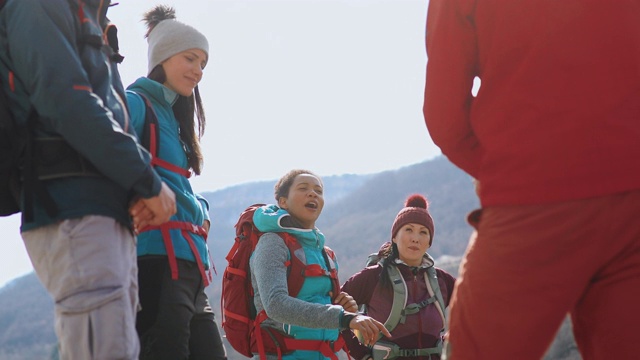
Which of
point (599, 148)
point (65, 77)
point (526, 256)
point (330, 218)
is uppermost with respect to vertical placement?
point (65, 77)

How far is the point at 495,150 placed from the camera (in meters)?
2.79

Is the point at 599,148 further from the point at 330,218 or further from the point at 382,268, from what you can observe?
the point at 330,218

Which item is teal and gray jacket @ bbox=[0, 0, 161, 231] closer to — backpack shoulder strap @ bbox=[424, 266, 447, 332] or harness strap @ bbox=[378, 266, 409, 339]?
harness strap @ bbox=[378, 266, 409, 339]

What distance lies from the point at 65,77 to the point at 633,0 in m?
1.97

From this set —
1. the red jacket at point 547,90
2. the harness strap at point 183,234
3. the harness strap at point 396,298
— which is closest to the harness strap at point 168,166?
the harness strap at point 183,234

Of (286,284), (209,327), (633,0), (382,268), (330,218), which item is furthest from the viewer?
(330,218)

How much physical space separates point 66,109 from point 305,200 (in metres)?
3.24

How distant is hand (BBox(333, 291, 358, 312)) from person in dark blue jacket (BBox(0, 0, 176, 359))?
2463mm

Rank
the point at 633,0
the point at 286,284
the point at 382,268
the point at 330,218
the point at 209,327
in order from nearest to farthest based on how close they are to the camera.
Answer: the point at 633,0 → the point at 209,327 → the point at 286,284 → the point at 382,268 → the point at 330,218

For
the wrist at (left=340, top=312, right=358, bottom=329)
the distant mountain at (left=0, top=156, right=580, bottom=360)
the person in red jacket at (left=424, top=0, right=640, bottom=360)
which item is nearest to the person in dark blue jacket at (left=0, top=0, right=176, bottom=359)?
the person in red jacket at (left=424, top=0, right=640, bottom=360)

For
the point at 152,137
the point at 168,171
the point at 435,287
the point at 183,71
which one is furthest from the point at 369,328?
the point at 435,287

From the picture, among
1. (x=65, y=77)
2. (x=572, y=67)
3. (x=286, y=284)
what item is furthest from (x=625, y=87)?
(x=286, y=284)

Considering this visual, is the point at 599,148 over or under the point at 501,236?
over

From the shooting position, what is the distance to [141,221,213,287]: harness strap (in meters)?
3.75
